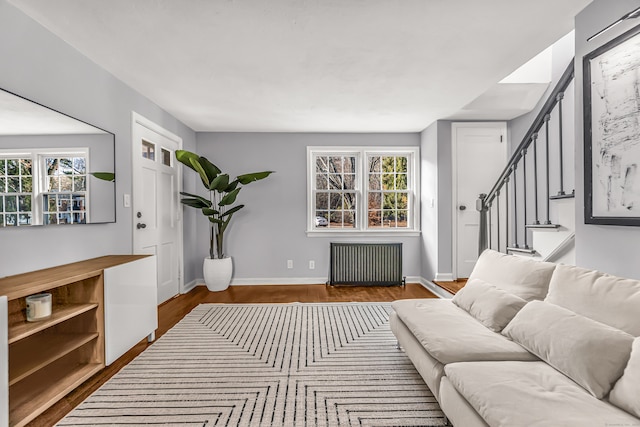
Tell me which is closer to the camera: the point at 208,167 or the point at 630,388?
the point at 630,388

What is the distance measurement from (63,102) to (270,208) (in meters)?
2.95

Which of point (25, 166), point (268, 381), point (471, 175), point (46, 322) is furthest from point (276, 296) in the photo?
point (471, 175)

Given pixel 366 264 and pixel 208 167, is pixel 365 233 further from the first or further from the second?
pixel 208 167

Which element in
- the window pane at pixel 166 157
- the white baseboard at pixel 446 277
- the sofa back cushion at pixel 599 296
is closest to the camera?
the sofa back cushion at pixel 599 296

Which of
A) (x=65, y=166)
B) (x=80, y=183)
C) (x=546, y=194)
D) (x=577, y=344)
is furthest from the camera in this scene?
(x=546, y=194)

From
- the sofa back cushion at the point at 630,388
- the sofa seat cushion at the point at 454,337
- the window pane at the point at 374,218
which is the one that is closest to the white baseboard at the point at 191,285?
the window pane at the point at 374,218

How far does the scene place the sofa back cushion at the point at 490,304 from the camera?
1.96m

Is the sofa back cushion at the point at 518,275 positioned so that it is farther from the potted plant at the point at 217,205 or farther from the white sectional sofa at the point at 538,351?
A: the potted plant at the point at 217,205

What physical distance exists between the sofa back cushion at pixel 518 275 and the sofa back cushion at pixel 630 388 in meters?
0.76

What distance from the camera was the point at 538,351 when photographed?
1604mm

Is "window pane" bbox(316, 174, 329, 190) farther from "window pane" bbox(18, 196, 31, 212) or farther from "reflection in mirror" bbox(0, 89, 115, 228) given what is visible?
"window pane" bbox(18, 196, 31, 212)

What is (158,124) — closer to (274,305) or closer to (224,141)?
(224,141)

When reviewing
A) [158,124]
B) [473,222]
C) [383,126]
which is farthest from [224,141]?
[473,222]

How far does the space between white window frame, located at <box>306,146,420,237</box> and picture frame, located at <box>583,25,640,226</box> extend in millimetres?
3156
